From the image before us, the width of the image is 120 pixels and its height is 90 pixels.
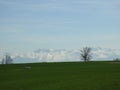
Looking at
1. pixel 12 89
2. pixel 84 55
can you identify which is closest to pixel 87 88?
pixel 12 89

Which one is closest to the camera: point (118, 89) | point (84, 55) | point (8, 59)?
point (118, 89)

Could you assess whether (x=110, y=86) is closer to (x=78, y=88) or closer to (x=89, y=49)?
(x=78, y=88)

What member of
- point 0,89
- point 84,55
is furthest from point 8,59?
point 0,89

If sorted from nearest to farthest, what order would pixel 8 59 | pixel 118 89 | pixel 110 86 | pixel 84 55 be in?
pixel 118 89
pixel 110 86
pixel 84 55
pixel 8 59

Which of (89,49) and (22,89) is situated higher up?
(89,49)

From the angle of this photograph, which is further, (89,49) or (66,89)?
(89,49)

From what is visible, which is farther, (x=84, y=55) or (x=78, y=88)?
(x=84, y=55)

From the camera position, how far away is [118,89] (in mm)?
32531

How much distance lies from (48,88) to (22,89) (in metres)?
2.73

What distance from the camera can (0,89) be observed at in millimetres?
35625

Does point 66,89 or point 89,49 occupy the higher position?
Result: point 89,49

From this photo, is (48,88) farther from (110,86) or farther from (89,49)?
(89,49)

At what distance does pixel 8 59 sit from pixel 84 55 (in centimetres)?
4604

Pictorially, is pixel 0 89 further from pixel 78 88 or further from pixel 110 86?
pixel 110 86
